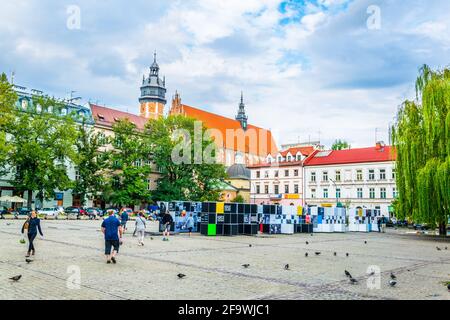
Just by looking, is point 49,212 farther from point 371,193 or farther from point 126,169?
point 371,193

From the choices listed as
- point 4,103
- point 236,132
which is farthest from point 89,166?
point 236,132

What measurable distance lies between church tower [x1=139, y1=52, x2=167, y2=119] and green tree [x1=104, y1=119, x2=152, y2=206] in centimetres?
4630

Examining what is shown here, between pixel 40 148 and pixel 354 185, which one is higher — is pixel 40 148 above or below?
above

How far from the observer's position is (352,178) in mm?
69750

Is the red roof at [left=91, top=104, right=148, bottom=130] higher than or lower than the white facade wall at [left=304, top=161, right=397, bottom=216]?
higher

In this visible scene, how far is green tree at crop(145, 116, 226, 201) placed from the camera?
6819 cm

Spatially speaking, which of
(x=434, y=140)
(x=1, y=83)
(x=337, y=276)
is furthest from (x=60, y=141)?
(x=337, y=276)

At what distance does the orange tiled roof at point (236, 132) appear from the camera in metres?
110

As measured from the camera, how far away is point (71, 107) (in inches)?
2889

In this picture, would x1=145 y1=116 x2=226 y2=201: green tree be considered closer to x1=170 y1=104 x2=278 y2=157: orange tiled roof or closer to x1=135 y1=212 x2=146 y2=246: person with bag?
x1=170 y1=104 x2=278 y2=157: orange tiled roof

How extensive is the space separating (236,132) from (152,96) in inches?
973

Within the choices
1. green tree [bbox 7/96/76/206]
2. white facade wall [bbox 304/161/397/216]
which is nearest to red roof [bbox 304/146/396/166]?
white facade wall [bbox 304/161/397/216]

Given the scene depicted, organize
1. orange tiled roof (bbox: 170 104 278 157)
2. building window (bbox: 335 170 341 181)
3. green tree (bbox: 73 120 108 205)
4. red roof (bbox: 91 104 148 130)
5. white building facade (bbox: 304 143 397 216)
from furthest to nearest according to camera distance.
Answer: orange tiled roof (bbox: 170 104 278 157), red roof (bbox: 91 104 148 130), building window (bbox: 335 170 341 181), white building facade (bbox: 304 143 397 216), green tree (bbox: 73 120 108 205)
